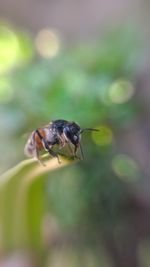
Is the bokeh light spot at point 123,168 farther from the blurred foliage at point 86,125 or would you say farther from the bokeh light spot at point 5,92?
the bokeh light spot at point 5,92

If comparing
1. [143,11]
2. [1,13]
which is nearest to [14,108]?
[143,11]

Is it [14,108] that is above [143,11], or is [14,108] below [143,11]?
below

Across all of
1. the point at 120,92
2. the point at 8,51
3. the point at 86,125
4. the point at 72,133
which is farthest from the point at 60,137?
the point at 8,51

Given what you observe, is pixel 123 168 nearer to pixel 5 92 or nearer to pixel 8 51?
pixel 5 92

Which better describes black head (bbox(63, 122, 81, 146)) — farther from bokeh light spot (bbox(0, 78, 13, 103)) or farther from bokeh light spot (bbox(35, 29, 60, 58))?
bokeh light spot (bbox(35, 29, 60, 58))

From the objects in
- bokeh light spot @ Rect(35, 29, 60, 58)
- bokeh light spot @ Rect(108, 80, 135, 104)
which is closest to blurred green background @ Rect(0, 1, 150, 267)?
bokeh light spot @ Rect(108, 80, 135, 104)

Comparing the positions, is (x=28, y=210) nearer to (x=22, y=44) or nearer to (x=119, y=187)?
(x=119, y=187)
